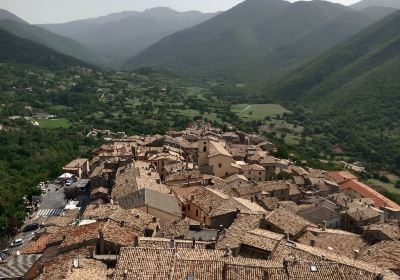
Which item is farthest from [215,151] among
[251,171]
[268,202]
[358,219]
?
[358,219]

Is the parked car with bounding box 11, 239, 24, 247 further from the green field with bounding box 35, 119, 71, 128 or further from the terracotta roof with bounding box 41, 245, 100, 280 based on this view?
the green field with bounding box 35, 119, 71, 128

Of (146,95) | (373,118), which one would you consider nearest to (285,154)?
(373,118)

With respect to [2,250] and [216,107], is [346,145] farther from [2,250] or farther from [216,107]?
[2,250]

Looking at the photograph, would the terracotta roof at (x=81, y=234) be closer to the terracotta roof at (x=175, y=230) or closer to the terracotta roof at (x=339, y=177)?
the terracotta roof at (x=175, y=230)

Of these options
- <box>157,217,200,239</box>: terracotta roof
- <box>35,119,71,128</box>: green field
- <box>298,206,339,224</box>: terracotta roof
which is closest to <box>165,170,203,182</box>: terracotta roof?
<box>298,206,339,224</box>: terracotta roof

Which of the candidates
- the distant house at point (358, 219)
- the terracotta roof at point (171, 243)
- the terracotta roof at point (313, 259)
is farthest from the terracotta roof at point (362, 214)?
the terracotta roof at point (171, 243)

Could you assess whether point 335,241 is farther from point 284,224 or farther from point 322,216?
point 322,216
